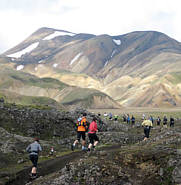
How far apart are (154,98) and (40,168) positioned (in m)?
148

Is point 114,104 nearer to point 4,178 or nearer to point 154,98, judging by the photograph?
point 154,98

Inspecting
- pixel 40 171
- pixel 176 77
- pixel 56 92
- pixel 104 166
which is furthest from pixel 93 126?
pixel 176 77

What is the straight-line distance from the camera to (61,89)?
554ft

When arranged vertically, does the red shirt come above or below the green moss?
below

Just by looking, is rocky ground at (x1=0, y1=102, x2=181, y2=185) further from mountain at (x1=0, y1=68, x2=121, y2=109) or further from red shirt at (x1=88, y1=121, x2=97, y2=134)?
mountain at (x1=0, y1=68, x2=121, y2=109)

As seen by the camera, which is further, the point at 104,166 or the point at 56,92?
the point at 56,92

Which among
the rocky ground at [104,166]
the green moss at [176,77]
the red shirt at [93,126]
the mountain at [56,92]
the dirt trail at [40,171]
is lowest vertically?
the dirt trail at [40,171]

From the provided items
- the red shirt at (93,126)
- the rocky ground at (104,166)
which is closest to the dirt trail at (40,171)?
the rocky ground at (104,166)

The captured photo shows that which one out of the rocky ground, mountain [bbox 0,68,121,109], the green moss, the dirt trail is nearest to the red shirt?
the rocky ground

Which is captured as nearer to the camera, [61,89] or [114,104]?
[114,104]

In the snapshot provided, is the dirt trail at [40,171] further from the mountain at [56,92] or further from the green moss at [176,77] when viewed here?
the green moss at [176,77]

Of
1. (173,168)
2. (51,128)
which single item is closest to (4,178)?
(173,168)

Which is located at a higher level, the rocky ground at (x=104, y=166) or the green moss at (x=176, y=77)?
the green moss at (x=176, y=77)

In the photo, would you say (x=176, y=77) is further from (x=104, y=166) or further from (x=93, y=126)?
(x=104, y=166)
